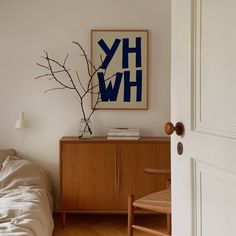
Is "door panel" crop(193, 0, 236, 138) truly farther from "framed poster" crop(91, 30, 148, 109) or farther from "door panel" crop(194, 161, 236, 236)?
"framed poster" crop(91, 30, 148, 109)

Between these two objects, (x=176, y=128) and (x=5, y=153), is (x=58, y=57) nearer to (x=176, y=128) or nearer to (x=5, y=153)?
Answer: (x=5, y=153)

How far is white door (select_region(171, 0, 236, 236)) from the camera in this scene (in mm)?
1133

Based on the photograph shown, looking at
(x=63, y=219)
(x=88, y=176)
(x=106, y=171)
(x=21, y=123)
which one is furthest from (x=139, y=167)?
(x=21, y=123)

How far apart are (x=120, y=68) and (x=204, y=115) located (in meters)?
2.26

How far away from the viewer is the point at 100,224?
10.7ft

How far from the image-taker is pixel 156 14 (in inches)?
137

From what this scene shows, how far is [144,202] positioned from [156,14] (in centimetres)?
199

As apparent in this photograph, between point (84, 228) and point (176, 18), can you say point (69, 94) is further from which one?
point (176, 18)

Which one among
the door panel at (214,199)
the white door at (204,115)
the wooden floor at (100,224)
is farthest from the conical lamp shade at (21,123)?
the door panel at (214,199)

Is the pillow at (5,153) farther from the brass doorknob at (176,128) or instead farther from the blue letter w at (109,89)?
the brass doorknob at (176,128)

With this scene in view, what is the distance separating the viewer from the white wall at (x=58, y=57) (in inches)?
137

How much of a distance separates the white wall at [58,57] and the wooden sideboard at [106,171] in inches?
14.7

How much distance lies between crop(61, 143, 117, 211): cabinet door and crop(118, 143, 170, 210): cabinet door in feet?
0.28

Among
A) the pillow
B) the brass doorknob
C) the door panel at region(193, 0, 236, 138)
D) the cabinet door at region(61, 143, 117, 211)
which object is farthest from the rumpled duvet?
the door panel at region(193, 0, 236, 138)
